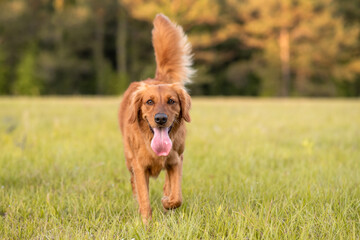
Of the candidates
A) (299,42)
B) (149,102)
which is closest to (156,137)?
(149,102)

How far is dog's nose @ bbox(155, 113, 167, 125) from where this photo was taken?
2.38 m

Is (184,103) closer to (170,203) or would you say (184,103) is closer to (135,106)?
(135,106)

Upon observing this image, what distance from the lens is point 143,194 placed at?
242cm

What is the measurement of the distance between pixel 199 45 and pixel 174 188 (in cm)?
2782

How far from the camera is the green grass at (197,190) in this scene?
2.10 m

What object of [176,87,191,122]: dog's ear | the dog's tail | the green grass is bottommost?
the green grass

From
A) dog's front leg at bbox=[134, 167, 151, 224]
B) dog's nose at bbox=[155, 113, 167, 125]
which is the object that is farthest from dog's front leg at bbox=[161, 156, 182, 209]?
dog's nose at bbox=[155, 113, 167, 125]

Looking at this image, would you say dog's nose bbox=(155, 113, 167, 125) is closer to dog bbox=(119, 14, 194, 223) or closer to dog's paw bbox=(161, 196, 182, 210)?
dog bbox=(119, 14, 194, 223)

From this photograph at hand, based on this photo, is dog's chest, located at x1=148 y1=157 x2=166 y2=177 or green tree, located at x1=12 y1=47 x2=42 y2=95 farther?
green tree, located at x1=12 y1=47 x2=42 y2=95

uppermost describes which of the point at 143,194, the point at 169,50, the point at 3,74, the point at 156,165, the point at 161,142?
the point at 3,74

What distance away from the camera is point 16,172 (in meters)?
3.39

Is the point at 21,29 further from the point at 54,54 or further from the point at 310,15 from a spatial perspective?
the point at 310,15

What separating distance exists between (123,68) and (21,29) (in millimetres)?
8852

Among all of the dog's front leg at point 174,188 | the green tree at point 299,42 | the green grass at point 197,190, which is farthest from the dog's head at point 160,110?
the green tree at point 299,42
